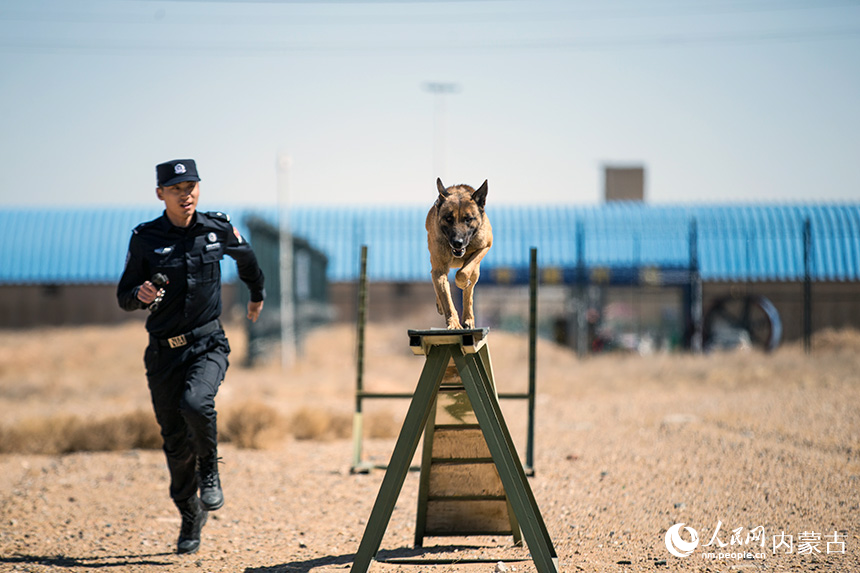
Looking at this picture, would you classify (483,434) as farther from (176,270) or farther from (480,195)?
(176,270)

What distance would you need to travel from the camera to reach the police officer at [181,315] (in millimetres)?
5016

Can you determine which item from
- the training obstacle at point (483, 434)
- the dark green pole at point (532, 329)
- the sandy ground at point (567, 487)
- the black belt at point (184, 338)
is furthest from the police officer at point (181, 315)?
the dark green pole at point (532, 329)

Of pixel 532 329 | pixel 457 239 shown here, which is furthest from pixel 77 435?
pixel 457 239

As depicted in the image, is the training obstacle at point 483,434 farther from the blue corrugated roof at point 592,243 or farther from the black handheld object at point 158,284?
the blue corrugated roof at point 592,243

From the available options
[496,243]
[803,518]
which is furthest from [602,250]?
[803,518]

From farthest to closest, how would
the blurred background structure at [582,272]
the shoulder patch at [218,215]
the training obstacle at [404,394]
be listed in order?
the blurred background structure at [582,272]
the training obstacle at [404,394]
the shoulder patch at [218,215]

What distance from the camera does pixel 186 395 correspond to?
191 inches

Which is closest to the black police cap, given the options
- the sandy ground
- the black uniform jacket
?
the black uniform jacket

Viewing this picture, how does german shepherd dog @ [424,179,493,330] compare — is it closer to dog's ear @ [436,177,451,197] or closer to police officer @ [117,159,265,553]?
dog's ear @ [436,177,451,197]

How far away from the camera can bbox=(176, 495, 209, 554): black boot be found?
530 cm

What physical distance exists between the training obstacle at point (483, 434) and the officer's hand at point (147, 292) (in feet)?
5.79

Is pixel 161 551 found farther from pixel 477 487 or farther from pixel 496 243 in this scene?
pixel 496 243

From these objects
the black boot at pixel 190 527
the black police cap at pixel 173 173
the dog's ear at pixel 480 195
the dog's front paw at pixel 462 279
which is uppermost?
the black police cap at pixel 173 173

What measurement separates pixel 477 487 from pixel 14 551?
321 cm
